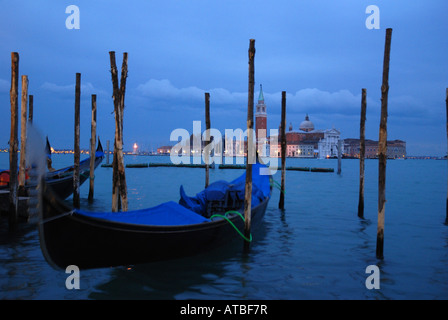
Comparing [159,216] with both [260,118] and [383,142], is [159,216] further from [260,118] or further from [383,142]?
[260,118]

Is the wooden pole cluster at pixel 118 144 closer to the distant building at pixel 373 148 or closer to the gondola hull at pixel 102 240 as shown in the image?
the gondola hull at pixel 102 240

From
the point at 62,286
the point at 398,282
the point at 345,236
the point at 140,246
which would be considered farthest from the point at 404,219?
the point at 62,286

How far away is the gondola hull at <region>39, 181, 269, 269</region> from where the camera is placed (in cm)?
461

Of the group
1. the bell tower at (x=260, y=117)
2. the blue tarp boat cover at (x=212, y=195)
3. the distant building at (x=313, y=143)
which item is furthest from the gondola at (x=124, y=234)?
the distant building at (x=313, y=143)

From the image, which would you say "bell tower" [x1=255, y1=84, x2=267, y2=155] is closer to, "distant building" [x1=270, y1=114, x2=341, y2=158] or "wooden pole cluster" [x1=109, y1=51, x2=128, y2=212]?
"distant building" [x1=270, y1=114, x2=341, y2=158]

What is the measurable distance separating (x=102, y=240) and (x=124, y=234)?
0.87 ft

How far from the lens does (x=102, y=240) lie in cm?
498

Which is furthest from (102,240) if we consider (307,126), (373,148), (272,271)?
(373,148)

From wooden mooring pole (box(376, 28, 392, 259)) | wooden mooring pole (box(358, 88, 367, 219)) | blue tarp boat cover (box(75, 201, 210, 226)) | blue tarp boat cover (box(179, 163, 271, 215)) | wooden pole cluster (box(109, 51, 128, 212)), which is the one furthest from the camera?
wooden mooring pole (box(358, 88, 367, 219))

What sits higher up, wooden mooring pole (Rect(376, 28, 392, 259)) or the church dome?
the church dome

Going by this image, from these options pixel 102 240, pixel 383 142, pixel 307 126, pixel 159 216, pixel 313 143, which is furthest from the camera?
pixel 307 126

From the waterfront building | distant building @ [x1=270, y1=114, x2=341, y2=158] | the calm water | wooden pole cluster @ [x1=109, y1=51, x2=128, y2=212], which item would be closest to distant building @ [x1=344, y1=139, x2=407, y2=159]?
distant building @ [x1=270, y1=114, x2=341, y2=158]

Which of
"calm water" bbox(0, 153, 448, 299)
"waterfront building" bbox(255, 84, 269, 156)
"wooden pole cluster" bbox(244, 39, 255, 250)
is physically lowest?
"calm water" bbox(0, 153, 448, 299)

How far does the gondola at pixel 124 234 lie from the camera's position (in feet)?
15.3
